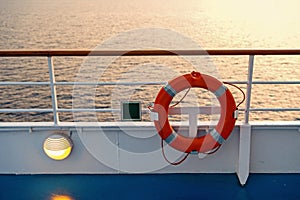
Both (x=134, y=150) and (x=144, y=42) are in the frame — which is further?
(x=144, y=42)

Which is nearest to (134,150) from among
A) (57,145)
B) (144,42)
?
(57,145)

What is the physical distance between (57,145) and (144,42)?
7.10 m

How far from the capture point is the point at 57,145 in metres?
1.89

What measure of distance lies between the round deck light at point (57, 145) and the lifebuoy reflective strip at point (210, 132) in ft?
1.55

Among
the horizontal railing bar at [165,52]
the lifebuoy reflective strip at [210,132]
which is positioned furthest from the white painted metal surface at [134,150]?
the horizontal railing bar at [165,52]

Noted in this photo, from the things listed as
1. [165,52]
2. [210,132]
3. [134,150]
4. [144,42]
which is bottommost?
[134,150]

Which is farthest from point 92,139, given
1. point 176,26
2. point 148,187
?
point 176,26

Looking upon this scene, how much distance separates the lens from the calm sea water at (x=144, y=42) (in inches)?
202

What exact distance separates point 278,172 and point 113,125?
90 cm

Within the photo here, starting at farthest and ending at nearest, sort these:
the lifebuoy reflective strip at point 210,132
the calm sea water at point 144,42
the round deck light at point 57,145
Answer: the calm sea water at point 144,42 → the round deck light at point 57,145 → the lifebuoy reflective strip at point 210,132

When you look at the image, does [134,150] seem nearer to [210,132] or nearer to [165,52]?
[210,132]

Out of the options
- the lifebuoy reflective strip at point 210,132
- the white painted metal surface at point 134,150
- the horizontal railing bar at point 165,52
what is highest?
the horizontal railing bar at point 165,52

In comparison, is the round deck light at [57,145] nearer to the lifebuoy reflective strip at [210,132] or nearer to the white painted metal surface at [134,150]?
the white painted metal surface at [134,150]

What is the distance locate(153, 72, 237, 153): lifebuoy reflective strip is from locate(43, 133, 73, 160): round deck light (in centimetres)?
47
